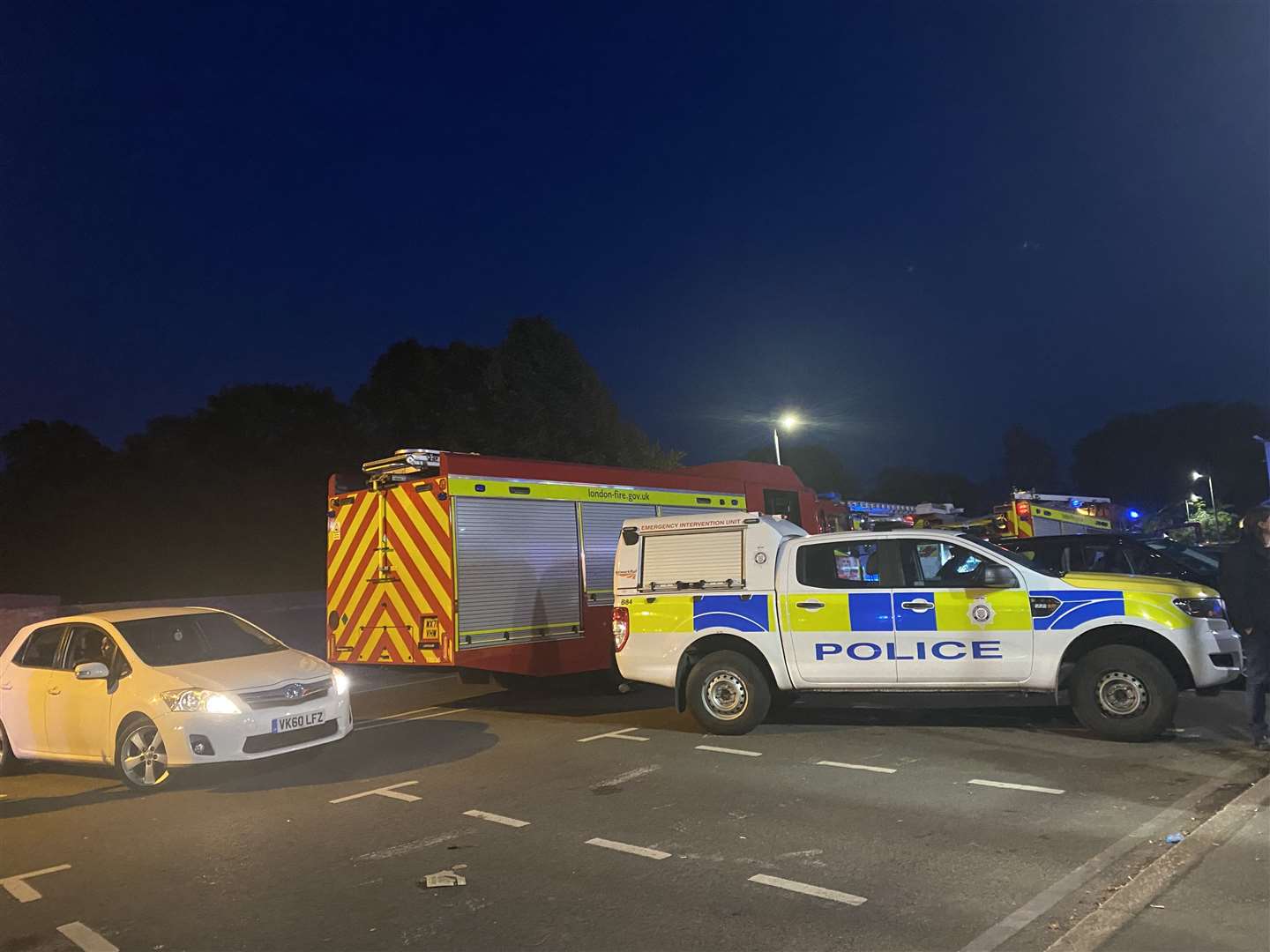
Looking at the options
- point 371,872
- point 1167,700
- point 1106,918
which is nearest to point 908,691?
point 1167,700

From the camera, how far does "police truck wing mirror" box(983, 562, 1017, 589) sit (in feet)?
26.9

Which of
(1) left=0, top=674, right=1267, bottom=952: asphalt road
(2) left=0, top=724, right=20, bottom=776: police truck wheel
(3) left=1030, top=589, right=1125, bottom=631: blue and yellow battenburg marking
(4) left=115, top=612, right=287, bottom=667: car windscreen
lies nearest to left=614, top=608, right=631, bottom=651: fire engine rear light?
(1) left=0, top=674, right=1267, bottom=952: asphalt road

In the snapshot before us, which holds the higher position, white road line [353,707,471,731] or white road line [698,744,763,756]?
white road line [698,744,763,756]

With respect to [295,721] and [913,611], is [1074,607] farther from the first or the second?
[295,721]

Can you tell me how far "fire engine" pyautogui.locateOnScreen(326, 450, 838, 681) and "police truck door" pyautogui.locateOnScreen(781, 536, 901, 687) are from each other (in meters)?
3.47

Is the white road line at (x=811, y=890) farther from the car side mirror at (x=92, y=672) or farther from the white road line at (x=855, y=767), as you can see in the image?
the car side mirror at (x=92, y=672)

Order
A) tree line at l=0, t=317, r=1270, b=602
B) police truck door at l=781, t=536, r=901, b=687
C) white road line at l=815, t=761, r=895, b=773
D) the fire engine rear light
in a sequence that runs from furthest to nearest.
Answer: tree line at l=0, t=317, r=1270, b=602 < the fire engine rear light < police truck door at l=781, t=536, r=901, b=687 < white road line at l=815, t=761, r=895, b=773

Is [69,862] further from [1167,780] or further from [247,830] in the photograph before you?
[1167,780]

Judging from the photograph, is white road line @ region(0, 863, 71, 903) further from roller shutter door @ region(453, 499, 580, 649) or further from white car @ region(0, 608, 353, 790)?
roller shutter door @ region(453, 499, 580, 649)

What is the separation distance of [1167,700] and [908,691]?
6.64ft

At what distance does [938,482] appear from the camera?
4313 inches

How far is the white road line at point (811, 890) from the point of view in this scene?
183 inches

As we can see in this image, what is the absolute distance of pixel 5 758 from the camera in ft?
28.9

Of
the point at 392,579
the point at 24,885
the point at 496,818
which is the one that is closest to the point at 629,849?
the point at 496,818
